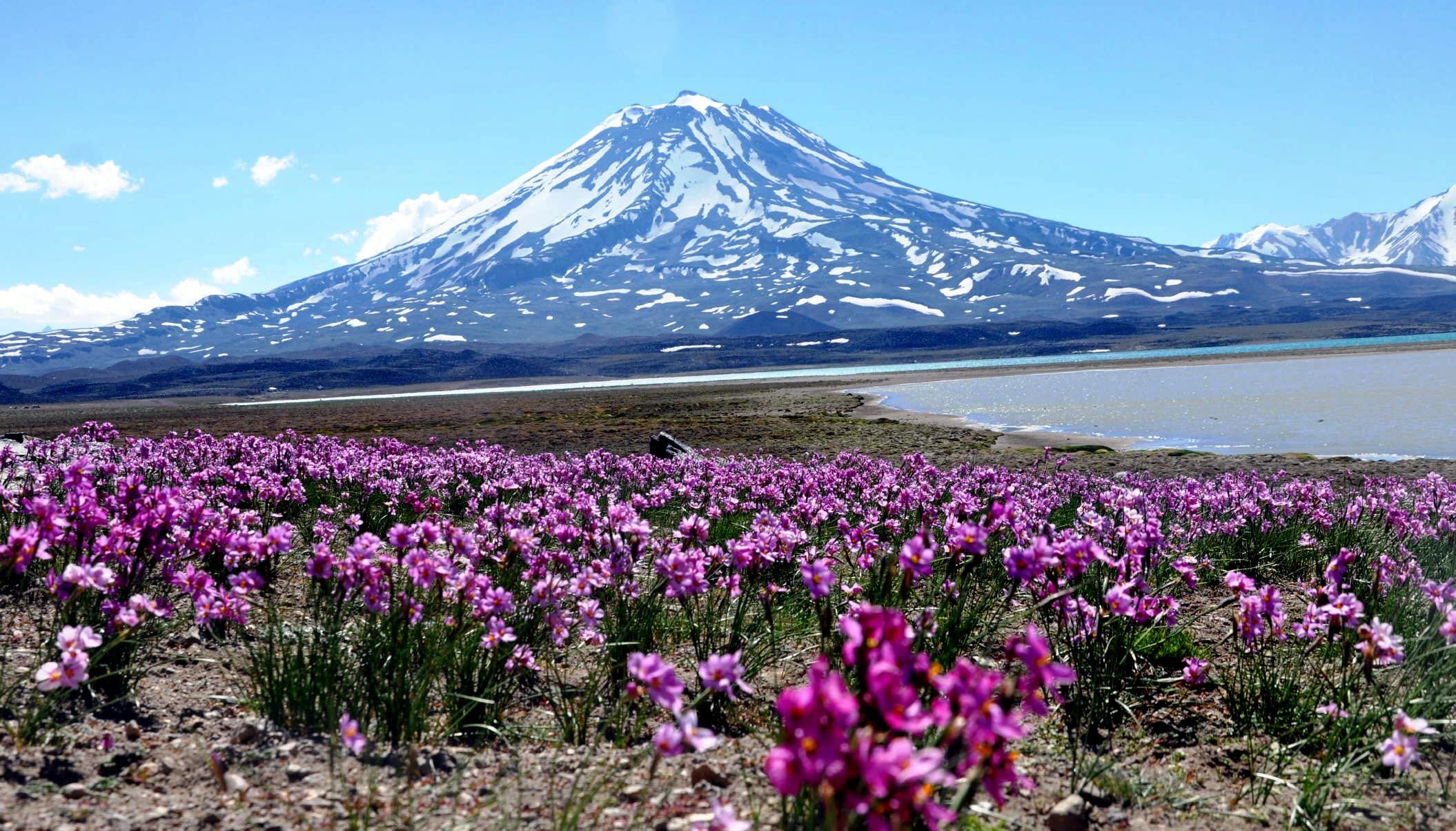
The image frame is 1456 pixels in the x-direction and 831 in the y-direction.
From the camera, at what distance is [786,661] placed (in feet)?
20.5

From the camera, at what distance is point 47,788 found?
367cm

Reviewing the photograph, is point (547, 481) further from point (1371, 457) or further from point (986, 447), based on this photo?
point (1371, 457)

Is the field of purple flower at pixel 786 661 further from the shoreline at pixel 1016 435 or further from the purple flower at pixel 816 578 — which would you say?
the shoreline at pixel 1016 435

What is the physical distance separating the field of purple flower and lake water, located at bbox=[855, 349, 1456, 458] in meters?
24.4

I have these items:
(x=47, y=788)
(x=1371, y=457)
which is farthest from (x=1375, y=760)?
(x=1371, y=457)

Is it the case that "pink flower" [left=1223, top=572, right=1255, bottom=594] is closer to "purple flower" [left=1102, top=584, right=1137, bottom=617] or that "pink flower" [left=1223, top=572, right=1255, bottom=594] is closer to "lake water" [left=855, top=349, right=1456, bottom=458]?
"purple flower" [left=1102, top=584, right=1137, bottom=617]

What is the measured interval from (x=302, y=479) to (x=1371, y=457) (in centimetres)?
2625

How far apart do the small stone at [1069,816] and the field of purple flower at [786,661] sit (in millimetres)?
14

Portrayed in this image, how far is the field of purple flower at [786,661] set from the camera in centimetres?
244

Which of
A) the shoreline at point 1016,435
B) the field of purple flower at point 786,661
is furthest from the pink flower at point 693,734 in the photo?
the shoreline at point 1016,435

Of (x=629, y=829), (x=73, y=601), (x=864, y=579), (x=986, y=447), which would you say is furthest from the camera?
(x=986, y=447)

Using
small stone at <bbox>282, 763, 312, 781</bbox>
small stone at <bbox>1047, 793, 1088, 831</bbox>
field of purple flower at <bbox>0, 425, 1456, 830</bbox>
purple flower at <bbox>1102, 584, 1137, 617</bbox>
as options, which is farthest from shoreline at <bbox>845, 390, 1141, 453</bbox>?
small stone at <bbox>282, 763, 312, 781</bbox>

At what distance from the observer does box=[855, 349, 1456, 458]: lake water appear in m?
29.8

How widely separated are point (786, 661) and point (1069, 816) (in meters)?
2.55
